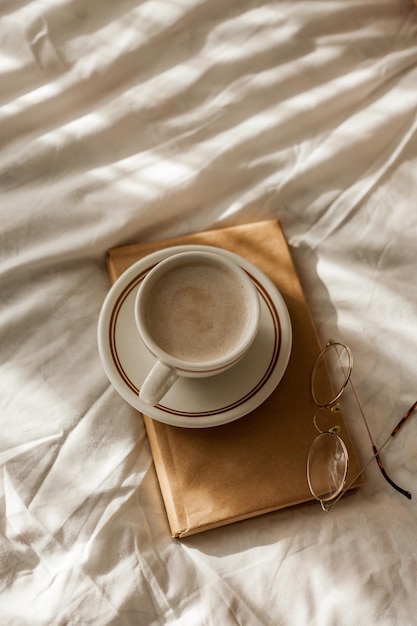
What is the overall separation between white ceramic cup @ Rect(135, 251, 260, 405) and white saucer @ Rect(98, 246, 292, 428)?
0.04 m

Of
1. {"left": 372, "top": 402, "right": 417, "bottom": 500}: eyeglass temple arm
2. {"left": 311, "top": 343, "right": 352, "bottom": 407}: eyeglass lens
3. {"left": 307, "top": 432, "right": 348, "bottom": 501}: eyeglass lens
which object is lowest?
{"left": 372, "top": 402, "right": 417, "bottom": 500}: eyeglass temple arm

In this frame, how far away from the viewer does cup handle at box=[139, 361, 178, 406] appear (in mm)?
546

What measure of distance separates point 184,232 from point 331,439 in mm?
276

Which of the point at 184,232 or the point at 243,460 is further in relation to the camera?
the point at 184,232

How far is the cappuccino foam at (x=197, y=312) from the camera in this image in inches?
22.5

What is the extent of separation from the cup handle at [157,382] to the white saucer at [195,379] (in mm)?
42

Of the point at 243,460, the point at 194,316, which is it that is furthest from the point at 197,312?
the point at 243,460

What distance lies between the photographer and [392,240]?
72cm

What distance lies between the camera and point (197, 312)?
59cm

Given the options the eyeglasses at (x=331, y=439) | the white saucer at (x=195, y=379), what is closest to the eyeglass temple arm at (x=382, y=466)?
the eyeglasses at (x=331, y=439)

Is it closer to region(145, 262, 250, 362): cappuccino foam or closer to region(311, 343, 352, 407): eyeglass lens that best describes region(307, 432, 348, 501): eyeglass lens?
region(311, 343, 352, 407): eyeglass lens

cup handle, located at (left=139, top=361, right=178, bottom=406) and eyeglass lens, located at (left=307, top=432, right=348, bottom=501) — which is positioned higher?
cup handle, located at (left=139, top=361, right=178, bottom=406)

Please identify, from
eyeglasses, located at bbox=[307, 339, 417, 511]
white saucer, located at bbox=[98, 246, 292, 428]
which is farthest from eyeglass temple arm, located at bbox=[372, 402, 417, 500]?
white saucer, located at bbox=[98, 246, 292, 428]

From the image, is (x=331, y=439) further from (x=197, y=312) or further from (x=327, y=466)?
(x=197, y=312)
